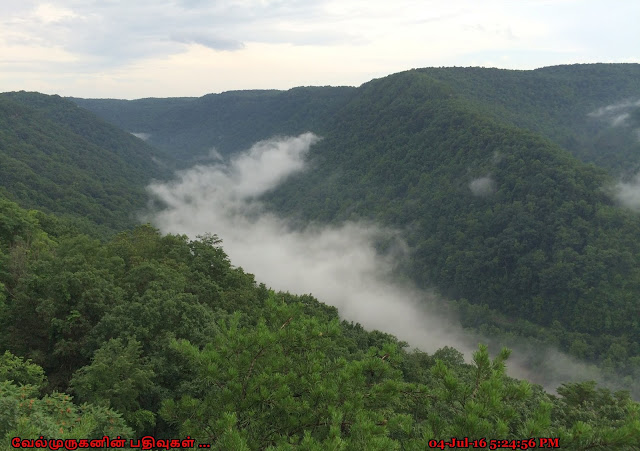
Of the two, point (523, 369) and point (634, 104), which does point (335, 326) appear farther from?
point (634, 104)

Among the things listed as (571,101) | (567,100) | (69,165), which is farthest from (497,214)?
(69,165)

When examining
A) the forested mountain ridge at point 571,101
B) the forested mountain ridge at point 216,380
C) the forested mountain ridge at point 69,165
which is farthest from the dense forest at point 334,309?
the forested mountain ridge at point 571,101

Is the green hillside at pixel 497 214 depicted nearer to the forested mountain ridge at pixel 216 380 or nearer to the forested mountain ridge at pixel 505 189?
the forested mountain ridge at pixel 505 189

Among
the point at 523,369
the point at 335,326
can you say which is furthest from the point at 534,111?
the point at 335,326

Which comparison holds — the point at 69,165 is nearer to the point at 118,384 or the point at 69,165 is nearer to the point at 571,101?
the point at 118,384

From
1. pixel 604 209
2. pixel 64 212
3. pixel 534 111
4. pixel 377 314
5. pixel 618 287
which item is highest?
pixel 534 111
